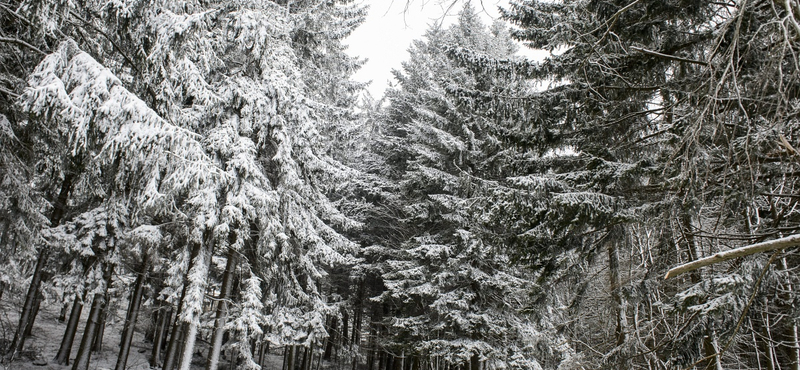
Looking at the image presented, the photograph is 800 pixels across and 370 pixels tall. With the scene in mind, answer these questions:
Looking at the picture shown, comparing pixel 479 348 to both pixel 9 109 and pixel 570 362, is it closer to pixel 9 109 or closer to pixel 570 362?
pixel 570 362

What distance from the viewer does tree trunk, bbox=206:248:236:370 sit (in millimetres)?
8055

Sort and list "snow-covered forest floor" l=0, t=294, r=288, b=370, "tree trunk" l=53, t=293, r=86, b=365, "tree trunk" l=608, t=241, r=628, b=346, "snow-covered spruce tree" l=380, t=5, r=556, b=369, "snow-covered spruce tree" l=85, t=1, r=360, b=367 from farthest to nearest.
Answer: "tree trunk" l=53, t=293, r=86, b=365 < "snow-covered spruce tree" l=380, t=5, r=556, b=369 < "snow-covered forest floor" l=0, t=294, r=288, b=370 < "snow-covered spruce tree" l=85, t=1, r=360, b=367 < "tree trunk" l=608, t=241, r=628, b=346

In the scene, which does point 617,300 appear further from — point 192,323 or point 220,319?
point 220,319

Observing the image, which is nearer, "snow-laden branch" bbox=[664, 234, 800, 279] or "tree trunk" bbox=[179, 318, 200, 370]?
"snow-laden branch" bbox=[664, 234, 800, 279]

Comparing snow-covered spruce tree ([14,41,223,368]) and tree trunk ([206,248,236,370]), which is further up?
snow-covered spruce tree ([14,41,223,368])

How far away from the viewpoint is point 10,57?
524 centimetres

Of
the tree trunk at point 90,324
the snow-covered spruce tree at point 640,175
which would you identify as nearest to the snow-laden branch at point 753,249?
the snow-covered spruce tree at point 640,175

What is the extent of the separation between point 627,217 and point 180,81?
7.77m

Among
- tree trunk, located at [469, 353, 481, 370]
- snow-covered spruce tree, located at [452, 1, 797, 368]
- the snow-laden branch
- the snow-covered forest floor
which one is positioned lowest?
the snow-covered forest floor

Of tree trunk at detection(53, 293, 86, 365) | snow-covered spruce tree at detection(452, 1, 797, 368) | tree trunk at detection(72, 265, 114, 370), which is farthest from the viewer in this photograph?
tree trunk at detection(53, 293, 86, 365)

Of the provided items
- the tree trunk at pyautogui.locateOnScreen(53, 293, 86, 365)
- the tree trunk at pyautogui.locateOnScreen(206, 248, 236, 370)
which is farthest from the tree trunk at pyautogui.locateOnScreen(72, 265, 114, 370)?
the tree trunk at pyautogui.locateOnScreen(206, 248, 236, 370)

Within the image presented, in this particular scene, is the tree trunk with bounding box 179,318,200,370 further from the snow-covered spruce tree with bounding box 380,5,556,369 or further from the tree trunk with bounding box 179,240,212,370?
the snow-covered spruce tree with bounding box 380,5,556,369

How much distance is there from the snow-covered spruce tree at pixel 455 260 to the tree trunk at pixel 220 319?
439cm

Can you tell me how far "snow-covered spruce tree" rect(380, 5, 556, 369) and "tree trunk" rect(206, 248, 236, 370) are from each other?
14.4ft
